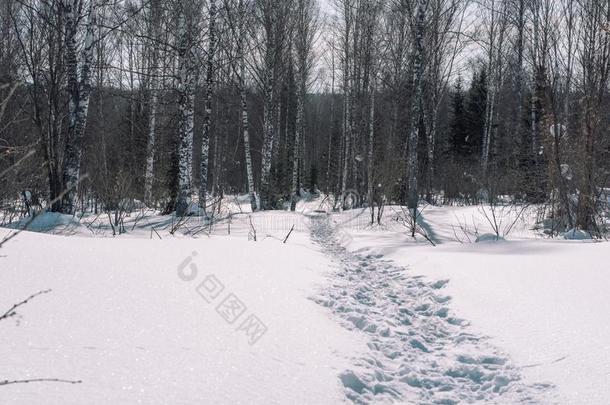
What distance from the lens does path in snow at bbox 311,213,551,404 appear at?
2.41 metres

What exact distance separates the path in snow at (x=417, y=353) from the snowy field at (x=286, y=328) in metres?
0.01

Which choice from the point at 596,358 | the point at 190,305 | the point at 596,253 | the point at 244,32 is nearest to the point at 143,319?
the point at 190,305

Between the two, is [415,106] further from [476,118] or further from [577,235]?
[476,118]

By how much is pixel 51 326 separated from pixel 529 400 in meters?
2.37

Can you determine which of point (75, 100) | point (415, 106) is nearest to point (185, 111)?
point (75, 100)

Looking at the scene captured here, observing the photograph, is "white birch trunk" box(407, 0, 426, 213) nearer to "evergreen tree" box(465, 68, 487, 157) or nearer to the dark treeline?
the dark treeline

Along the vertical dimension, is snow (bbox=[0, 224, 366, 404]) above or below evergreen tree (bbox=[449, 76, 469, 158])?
below

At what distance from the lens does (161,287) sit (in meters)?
3.09

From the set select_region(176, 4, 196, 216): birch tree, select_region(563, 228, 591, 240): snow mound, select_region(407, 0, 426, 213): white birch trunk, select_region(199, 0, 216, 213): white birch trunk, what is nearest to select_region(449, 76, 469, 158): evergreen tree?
select_region(407, 0, 426, 213): white birch trunk

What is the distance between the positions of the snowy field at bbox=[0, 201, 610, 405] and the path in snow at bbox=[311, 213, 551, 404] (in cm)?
1

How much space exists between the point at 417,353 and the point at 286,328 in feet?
2.94

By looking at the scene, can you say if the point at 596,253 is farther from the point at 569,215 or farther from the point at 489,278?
the point at 569,215

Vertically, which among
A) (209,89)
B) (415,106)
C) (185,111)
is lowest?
(185,111)

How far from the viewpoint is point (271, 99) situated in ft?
48.4
